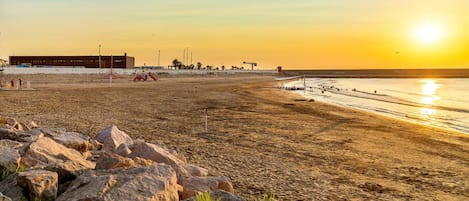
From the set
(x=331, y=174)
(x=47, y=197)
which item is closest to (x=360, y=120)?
(x=331, y=174)

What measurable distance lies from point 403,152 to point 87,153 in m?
8.50

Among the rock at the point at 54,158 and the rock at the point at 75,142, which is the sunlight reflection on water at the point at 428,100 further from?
the rock at the point at 54,158

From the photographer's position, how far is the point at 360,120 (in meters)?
21.5

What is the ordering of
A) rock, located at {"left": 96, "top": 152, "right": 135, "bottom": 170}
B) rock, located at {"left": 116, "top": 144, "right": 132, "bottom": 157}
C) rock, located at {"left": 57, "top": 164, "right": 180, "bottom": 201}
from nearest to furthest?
rock, located at {"left": 57, "top": 164, "right": 180, "bottom": 201} → rock, located at {"left": 96, "top": 152, "right": 135, "bottom": 170} → rock, located at {"left": 116, "top": 144, "right": 132, "bottom": 157}

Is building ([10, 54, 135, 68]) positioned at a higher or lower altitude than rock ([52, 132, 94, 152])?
higher

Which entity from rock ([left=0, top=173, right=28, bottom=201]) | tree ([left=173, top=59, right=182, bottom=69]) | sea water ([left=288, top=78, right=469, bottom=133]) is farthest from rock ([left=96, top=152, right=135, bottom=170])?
tree ([left=173, top=59, right=182, bottom=69])

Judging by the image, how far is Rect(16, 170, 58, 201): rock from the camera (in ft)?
16.0

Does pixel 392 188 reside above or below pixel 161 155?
below

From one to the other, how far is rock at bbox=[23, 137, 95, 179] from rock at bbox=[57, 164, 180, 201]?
0.44m

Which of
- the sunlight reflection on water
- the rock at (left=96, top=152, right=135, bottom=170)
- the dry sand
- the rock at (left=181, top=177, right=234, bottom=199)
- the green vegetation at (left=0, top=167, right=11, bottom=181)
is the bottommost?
the sunlight reflection on water

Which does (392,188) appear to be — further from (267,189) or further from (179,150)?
(179,150)

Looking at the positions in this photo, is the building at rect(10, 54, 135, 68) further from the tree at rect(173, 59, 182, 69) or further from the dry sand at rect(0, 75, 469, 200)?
the dry sand at rect(0, 75, 469, 200)

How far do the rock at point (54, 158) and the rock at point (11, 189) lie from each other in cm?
42

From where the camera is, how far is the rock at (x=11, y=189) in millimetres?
4921
